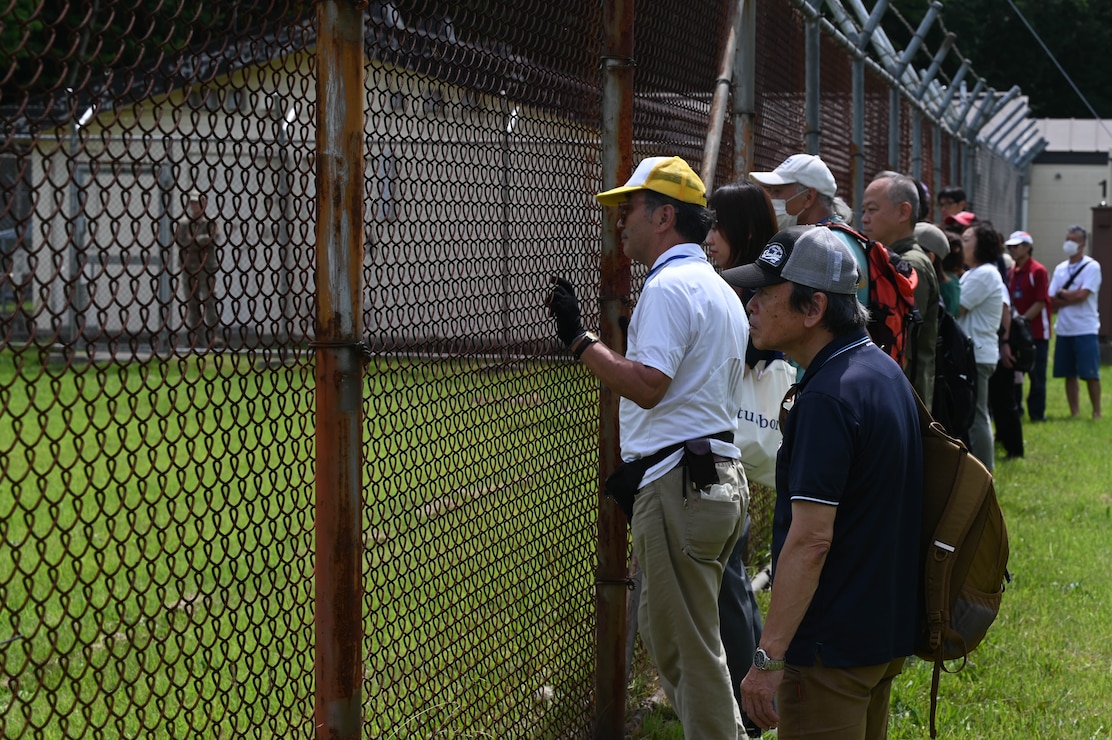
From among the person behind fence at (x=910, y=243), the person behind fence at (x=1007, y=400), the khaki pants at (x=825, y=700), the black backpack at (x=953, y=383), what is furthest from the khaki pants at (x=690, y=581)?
the person behind fence at (x=1007, y=400)

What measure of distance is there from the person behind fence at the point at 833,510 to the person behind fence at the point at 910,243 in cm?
306

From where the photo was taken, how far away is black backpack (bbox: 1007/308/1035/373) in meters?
10.3

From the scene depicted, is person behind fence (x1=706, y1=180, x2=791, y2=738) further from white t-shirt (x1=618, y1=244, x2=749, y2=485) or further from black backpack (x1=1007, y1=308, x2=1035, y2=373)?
black backpack (x1=1007, y1=308, x2=1035, y2=373)

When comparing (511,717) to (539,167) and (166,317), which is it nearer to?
(539,167)

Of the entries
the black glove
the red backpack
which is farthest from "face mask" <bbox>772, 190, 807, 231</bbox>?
the black glove

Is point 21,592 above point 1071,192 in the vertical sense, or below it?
below

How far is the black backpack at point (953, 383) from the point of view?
677cm

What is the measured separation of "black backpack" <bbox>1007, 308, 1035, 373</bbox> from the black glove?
7.71 metres

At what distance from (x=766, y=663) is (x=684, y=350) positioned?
1084 mm

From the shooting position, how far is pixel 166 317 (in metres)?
2.24

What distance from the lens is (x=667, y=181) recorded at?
3.72 metres

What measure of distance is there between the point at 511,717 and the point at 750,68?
11.1 feet

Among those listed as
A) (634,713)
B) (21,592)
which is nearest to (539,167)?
(634,713)

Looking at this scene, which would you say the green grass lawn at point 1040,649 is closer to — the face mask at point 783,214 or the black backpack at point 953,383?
the black backpack at point 953,383
